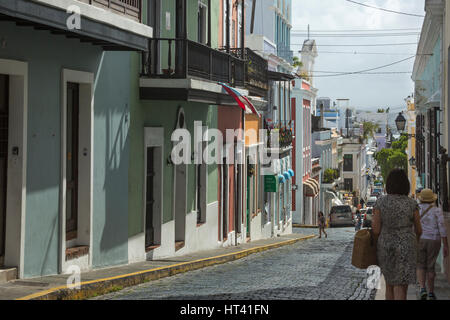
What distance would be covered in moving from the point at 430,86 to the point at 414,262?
17391 millimetres

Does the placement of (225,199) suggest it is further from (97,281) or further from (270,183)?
(97,281)

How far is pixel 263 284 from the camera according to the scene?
9.96m

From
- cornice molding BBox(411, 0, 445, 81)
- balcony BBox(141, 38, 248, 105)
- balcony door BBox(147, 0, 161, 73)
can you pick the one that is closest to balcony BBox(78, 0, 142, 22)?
balcony BBox(141, 38, 248, 105)

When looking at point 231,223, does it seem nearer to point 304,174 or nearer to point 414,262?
point 414,262

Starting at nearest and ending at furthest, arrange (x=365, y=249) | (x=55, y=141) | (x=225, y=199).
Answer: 1. (x=365, y=249)
2. (x=55, y=141)
3. (x=225, y=199)

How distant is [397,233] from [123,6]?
538cm

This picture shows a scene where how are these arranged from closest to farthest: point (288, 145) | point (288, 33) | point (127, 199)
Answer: point (127, 199) < point (288, 145) < point (288, 33)

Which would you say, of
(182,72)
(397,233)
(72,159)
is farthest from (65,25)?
(182,72)

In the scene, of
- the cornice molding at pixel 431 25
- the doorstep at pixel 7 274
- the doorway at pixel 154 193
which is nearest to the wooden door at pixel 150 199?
the doorway at pixel 154 193

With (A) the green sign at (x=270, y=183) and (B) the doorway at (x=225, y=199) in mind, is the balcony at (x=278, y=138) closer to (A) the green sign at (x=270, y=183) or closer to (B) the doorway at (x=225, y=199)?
(A) the green sign at (x=270, y=183)

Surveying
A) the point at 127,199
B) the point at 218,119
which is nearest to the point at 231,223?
the point at 218,119

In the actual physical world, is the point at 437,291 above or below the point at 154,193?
below

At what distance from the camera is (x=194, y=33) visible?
54.7 ft
